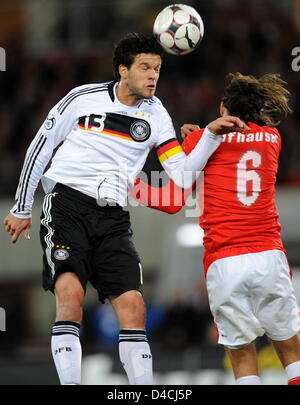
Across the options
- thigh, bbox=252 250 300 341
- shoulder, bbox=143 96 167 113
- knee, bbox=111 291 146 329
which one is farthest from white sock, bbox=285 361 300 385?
shoulder, bbox=143 96 167 113

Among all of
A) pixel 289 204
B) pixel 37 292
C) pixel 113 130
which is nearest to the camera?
pixel 113 130

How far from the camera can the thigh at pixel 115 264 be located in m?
6.29

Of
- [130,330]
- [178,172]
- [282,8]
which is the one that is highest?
[282,8]

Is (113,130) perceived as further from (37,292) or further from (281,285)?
(37,292)

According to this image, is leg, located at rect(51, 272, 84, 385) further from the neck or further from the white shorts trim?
the neck

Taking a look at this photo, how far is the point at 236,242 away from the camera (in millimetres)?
6059

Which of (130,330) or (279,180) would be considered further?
(279,180)

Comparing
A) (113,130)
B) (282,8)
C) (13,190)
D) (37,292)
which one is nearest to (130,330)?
(113,130)

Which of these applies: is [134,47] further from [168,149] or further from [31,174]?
[31,174]

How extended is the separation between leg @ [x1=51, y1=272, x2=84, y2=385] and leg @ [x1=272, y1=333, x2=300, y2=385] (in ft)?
4.47

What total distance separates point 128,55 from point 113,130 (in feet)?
1.83

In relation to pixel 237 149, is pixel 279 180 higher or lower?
higher

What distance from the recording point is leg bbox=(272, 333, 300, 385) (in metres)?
6.05

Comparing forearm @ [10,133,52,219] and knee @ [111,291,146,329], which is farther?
forearm @ [10,133,52,219]
